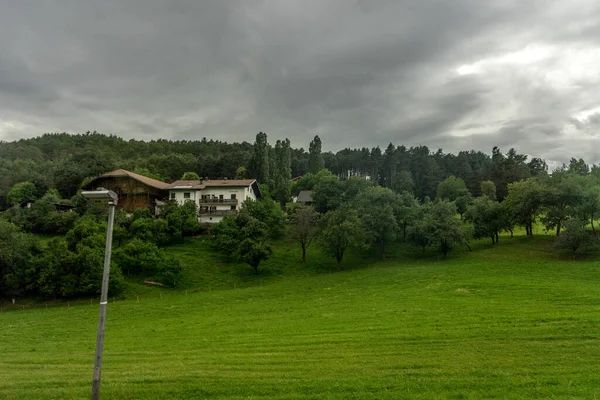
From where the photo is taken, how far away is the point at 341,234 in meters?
45.7

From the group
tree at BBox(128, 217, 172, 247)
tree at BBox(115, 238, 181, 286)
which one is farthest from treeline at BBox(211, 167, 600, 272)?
tree at BBox(115, 238, 181, 286)

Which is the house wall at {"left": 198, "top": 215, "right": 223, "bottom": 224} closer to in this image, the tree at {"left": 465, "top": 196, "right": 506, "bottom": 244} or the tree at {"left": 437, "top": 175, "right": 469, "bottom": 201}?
the tree at {"left": 465, "top": 196, "right": 506, "bottom": 244}

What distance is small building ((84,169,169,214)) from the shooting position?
65.9 m

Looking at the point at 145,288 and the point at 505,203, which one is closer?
the point at 145,288

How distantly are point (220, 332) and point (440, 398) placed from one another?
13.5 m

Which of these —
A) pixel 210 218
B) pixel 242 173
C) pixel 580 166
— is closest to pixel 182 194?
pixel 210 218

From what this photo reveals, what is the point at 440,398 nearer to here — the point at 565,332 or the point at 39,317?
the point at 565,332

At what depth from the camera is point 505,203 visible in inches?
2164

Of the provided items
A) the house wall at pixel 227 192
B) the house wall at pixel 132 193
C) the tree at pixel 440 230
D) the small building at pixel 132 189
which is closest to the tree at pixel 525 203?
the tree at pixel 440 230

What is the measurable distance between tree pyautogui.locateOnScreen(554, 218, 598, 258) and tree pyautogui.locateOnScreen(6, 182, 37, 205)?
89.1m

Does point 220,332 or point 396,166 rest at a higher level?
point 396,166

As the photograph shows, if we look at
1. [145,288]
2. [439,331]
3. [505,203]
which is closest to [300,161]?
[505,203]

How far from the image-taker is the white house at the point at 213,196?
6512 cm

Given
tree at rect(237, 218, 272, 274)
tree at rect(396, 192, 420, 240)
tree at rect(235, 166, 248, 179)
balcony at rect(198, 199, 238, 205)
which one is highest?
tree at rect(235, 166, 248, 179)
